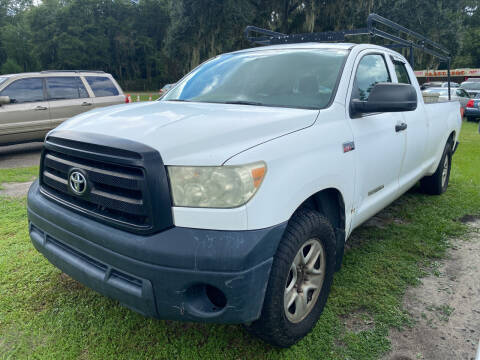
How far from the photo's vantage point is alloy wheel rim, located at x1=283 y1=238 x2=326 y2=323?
2104 mm

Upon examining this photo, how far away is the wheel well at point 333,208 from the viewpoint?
235cm

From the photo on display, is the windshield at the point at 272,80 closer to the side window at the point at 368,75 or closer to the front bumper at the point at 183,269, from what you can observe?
the side window at the point at 368,75

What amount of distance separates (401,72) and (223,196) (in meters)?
2.93

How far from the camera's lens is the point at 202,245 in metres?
1.68

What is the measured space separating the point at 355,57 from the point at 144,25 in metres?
55.1

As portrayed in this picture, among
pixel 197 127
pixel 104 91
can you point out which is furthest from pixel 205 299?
pixel 104 91

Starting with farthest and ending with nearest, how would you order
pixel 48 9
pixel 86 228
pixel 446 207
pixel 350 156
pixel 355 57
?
pixel 48 9
pixel 446 207
pixel 355 57
pixel 350 156
pixel 86 228

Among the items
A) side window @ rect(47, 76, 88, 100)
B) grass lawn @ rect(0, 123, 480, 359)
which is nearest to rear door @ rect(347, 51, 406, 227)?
grass lawn @ rect(0, 123, 480, 359)

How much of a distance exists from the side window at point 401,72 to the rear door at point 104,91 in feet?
22.3

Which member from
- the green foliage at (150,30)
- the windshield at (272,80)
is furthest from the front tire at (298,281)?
the green foliage at (150,30)

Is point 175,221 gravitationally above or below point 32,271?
above

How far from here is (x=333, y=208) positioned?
2490mm

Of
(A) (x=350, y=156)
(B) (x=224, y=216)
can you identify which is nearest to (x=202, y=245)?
(B) (x=224, y=216)

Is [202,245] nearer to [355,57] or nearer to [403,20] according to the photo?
[355,57]
